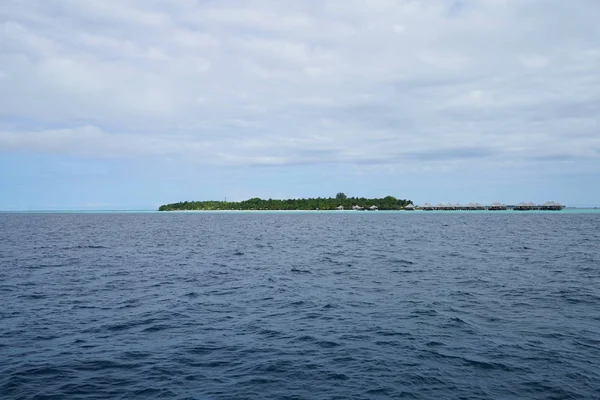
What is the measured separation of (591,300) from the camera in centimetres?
2736

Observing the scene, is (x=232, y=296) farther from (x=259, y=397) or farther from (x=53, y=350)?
(x=259, y=397)

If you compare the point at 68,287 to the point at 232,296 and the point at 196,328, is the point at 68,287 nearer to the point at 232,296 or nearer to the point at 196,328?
the point at 232,296

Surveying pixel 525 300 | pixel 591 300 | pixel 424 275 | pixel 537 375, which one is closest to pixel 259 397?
pixel 537 375

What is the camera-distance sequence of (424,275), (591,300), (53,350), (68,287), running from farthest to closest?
1. (424,275)
2. (68,287)
3. (591,300)
4. (53,350)

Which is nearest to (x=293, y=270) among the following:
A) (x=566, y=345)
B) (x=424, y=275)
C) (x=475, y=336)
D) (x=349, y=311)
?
(x=424, y=275)

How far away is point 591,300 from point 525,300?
414 centimetres

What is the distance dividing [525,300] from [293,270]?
20.6m

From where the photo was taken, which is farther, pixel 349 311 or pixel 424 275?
pixel 424 275

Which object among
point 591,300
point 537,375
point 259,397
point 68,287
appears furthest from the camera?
point 68,287

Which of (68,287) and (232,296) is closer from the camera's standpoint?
(232,296)

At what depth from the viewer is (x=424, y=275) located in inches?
1490

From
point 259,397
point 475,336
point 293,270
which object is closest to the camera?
point 259,397

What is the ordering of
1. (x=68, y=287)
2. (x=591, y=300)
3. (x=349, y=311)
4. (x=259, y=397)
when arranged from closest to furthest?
(x=259, y=397), (x=349, y=311), (x=591, y=300), (x=68, y=287)

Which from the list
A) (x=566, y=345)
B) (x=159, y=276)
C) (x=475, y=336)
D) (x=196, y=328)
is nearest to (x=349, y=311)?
(x=475, y=336)
